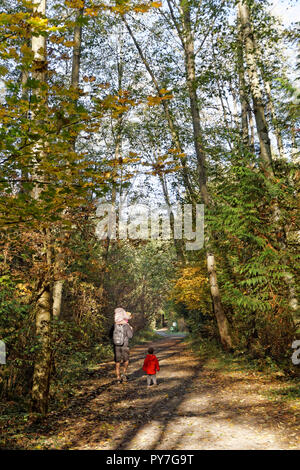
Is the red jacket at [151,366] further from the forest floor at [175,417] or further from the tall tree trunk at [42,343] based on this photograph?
the tall tree trunk at [42,343]

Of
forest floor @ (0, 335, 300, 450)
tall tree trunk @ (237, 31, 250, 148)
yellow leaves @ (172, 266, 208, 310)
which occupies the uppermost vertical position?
tall tree trunk @ (237, 31, 250, 148)

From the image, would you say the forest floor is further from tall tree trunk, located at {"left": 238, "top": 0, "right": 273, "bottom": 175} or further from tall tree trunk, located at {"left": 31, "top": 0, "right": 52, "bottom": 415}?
tall tree trunk, located at {"left": 238, "top": 0, "right": 273, "bottom": 175}

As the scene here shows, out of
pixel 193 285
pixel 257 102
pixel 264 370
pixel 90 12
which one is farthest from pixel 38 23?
pixel 193 285

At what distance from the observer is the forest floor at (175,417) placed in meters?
4.86

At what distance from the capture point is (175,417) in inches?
242

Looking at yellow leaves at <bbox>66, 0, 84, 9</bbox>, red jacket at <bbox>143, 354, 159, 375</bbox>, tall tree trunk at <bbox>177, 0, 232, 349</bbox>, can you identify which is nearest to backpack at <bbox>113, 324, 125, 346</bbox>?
red jacket at <bbox>143, 354, 159, 375</bbox>

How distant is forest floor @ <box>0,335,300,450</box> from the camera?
4.86 metres

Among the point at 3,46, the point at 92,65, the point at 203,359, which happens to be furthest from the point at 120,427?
the point at 92,65

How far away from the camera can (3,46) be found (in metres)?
3.67

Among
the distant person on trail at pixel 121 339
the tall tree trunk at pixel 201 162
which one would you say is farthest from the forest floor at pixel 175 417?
the tall tree trunk at pixel 201 162

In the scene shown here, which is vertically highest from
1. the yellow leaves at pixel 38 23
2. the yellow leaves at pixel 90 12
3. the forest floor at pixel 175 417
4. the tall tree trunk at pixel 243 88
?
the tall tree trunk at pixel 243 88

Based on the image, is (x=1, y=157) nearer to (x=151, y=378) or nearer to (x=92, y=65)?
(x=151, y=378)

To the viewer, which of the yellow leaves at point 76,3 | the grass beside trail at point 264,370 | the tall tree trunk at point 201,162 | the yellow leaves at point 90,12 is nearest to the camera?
the yellow leaves at point 76,3

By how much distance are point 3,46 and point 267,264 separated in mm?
6481
